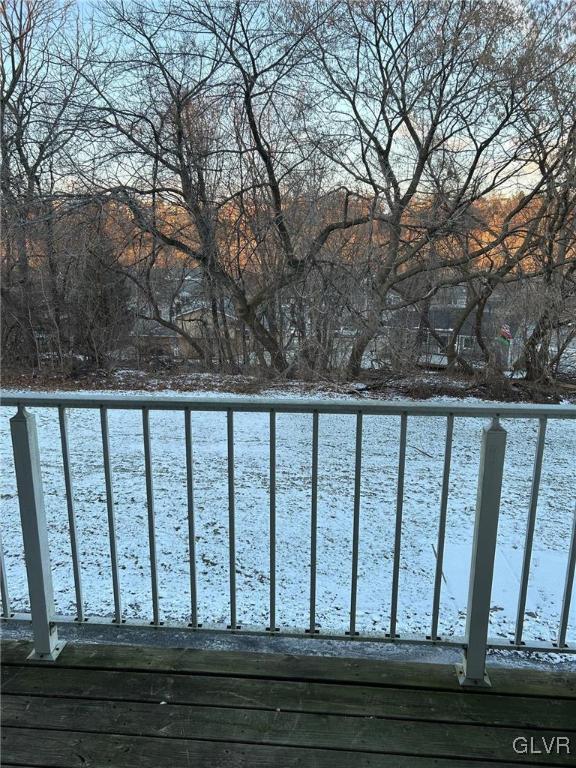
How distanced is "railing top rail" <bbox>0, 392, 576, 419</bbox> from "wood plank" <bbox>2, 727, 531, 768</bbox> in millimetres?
999

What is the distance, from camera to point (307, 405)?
1.65 metres

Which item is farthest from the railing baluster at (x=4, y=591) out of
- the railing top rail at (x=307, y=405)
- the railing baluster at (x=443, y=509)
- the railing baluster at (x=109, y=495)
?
the railing baluster at (x=443, y=509)

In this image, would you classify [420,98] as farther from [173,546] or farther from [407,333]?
[173,546]

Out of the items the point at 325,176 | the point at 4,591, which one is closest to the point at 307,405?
the point at 4,591

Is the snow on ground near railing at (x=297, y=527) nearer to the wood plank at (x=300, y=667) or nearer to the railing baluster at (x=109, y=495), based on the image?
the wood plank at (x=300, y=667)

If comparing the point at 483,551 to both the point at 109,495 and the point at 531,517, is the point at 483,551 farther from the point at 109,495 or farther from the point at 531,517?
the point at 109,495

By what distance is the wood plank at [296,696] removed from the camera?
1563 millimetres

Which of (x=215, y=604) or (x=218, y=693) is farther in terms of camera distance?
(x=215, y=604)

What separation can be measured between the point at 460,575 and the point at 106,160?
8615 mm

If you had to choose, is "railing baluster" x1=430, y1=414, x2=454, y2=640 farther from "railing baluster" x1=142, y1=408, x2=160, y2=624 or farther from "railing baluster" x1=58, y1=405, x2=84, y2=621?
"railing baluster" x1=58, y1=405, x2=84, y2=621

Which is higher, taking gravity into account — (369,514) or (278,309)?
(278,309)

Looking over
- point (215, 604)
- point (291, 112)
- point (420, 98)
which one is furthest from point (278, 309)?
point (215, 604)

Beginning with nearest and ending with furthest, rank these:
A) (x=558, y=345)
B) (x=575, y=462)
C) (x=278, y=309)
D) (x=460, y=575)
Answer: (x=460, y=575), (x=575, y=462), (x=558, y=345), (x=278, y=309)

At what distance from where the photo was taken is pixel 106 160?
8.63 meters
